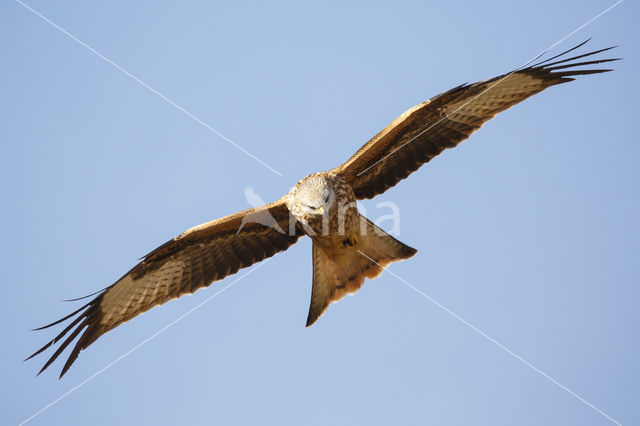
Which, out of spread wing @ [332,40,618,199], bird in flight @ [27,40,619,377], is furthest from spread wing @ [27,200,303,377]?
spread wing @ [332,40,618,199]

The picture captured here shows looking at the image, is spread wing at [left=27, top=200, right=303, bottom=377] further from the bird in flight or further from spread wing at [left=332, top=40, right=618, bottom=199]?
spread wing at [left=332, top=40, right=618, bottom=199]

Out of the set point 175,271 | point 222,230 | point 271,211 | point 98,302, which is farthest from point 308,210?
point 98,302

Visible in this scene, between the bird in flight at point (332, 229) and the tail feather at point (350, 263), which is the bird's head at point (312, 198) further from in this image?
the tail feather at point (350, 263)

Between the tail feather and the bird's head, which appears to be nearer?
the bird's head

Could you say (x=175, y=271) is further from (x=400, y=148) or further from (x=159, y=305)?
(x=400, y=148)

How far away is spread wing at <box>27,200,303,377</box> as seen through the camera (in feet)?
28.2

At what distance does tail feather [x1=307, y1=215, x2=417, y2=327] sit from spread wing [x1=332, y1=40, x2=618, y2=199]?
592 millimetres

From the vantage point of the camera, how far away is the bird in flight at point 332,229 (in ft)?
26.9

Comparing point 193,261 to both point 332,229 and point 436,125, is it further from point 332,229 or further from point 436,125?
point 436,125

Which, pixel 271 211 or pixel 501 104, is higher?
pixel 501 104

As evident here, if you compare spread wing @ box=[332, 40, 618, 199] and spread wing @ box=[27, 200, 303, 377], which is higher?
spread wing @ box=[332, 40, 618, 199]

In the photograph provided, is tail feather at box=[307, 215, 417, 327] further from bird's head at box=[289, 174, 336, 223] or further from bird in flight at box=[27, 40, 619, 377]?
bird's head at box=[289, 174, 336, 223]

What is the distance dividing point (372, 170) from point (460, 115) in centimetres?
116

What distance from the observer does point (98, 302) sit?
28.1ft
